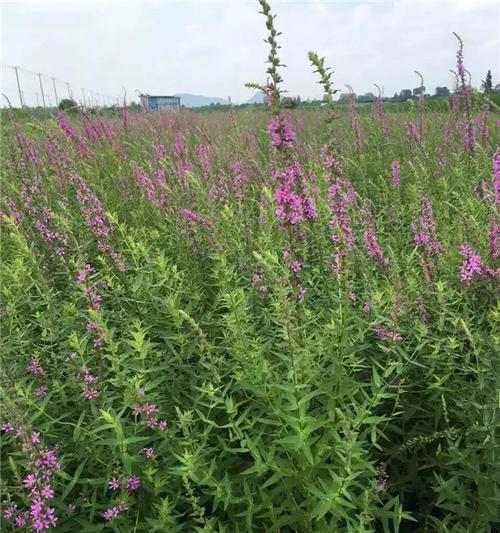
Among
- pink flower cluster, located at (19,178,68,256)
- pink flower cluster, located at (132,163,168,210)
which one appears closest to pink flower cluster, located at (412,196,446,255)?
pink flower cluster, located at (132,163,168,210)

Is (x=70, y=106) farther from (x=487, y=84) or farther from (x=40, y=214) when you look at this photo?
(x=487, y=84)

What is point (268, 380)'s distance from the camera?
97.8 inches

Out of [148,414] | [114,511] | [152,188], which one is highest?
[152,188]

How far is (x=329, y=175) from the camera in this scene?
9.11 feet

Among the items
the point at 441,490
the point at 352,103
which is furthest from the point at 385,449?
the point at 352,103

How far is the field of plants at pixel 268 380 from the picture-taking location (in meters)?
2.17

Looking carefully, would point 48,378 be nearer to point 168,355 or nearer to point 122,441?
point 168,355

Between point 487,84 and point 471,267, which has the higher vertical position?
point 487,84

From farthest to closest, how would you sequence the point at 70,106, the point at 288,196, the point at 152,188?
the point at 70,106 → the point at 152,188 → the point at 288,196

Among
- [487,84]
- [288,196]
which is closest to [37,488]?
[288,196]

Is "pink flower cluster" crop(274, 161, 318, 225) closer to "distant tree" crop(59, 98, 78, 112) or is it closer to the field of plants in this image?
the field of plants

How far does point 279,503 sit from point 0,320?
79.4 inches

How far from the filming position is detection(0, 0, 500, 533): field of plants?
2.17 meters

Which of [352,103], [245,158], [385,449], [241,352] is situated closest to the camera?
[241,352]
